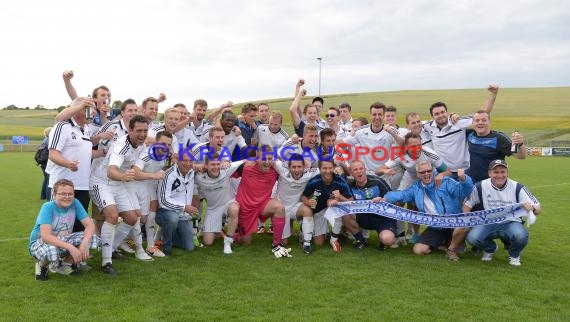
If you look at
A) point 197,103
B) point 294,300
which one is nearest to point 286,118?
point 197,103

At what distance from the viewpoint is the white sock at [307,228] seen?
648 centimetres

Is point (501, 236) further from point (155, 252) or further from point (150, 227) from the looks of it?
point (150, 227)

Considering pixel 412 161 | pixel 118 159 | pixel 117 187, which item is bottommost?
pixel 117 187

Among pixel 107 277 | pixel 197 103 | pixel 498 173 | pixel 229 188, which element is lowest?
pixel 107 277

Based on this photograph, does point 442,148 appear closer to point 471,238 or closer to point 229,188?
point 471,238

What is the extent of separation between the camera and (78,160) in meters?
5.23

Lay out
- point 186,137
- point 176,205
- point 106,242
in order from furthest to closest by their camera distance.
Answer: point 186,137 → point 176,205 → point 106,242

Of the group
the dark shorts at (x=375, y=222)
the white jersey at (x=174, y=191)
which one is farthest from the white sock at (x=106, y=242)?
the dark shorts at (x=375, y=222)

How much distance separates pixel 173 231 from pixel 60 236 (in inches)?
62.3

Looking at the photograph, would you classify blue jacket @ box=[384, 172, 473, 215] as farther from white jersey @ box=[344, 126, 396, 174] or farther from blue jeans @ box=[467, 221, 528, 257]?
white jersey @ box=[344, 126, 396, 174]

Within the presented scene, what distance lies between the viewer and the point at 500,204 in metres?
5.88

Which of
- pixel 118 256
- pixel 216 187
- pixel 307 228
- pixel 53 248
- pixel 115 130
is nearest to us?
pixel 53 248

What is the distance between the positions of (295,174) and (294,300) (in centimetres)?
252

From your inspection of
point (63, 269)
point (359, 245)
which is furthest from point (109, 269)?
point (359, 245)
